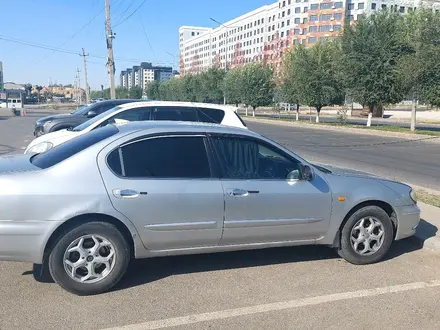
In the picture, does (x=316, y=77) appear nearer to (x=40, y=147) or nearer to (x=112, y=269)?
(x=40, y=147)

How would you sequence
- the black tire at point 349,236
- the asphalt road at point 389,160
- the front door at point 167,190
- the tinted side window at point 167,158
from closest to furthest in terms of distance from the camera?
the front door at point 167,190 < the tinted side window at point 167,158 < the black tire at point 349,236 < the asphalt road at point 389,160

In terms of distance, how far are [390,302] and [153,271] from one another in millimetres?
2243

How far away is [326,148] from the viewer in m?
16.2

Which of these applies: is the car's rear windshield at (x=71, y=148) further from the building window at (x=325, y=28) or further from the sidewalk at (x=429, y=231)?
the building window at (x=325, y=28)

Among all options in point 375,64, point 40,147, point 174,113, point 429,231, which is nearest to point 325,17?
point 375,64

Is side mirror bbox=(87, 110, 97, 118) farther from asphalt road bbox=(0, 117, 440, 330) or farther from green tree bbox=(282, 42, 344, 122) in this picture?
green tree bbox=(282, 42, 344, 122)

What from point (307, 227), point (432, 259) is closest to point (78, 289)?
point (307, 227)

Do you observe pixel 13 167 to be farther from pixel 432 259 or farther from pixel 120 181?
pixel 432 259

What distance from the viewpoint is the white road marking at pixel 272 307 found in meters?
3.08

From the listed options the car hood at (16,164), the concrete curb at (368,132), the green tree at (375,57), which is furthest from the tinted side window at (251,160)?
the green tree at (375,57)

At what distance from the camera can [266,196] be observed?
3889mm

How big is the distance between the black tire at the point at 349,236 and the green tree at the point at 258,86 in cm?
4045

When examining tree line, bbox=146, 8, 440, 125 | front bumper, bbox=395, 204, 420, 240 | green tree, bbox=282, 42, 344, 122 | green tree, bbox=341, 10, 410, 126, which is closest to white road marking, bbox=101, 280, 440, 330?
front bumper, bbox=395, 204, 420, 240

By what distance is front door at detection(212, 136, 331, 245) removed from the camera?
383 centimetres
